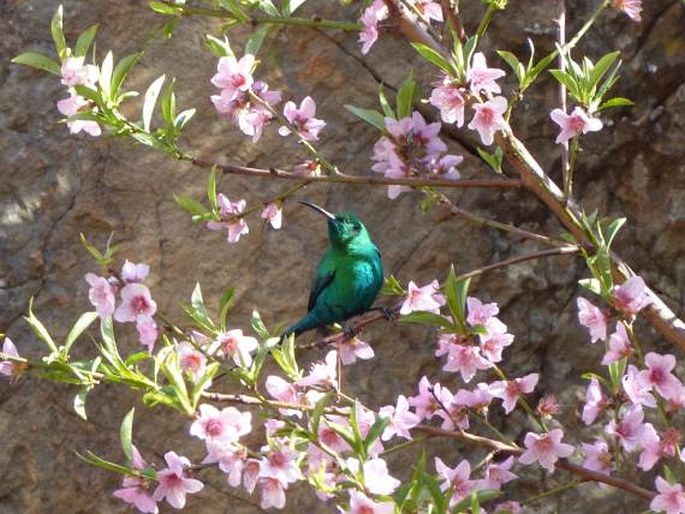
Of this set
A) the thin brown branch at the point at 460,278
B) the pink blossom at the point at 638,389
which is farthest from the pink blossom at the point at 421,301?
the pink blossom at the point at 638,389

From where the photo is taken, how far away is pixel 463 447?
11.2ft

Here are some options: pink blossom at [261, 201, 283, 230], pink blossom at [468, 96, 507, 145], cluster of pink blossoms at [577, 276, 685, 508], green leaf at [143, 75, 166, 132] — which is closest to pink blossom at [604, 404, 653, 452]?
cluster of pink blossoms at [577, 276, 685, 508]

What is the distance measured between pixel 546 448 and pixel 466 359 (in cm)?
23

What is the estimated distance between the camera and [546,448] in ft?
7.84

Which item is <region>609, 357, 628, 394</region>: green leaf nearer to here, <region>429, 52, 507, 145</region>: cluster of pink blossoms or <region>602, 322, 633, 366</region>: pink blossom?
<region>602, 322, 633, 366</region>: pink blossom

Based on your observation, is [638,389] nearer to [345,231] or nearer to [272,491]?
[272,491]

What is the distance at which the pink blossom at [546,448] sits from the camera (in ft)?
7.81

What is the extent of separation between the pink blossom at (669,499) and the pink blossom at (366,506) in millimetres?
512

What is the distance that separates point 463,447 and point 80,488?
102 cm

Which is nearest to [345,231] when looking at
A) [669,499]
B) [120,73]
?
[120,73]

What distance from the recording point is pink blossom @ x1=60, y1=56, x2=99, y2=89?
2.39m

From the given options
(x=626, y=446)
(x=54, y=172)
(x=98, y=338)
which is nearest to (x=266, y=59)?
(x=54, y=172)

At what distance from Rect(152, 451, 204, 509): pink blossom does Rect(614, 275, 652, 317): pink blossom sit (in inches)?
31.9

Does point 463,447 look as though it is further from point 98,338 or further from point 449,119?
point 449,119
